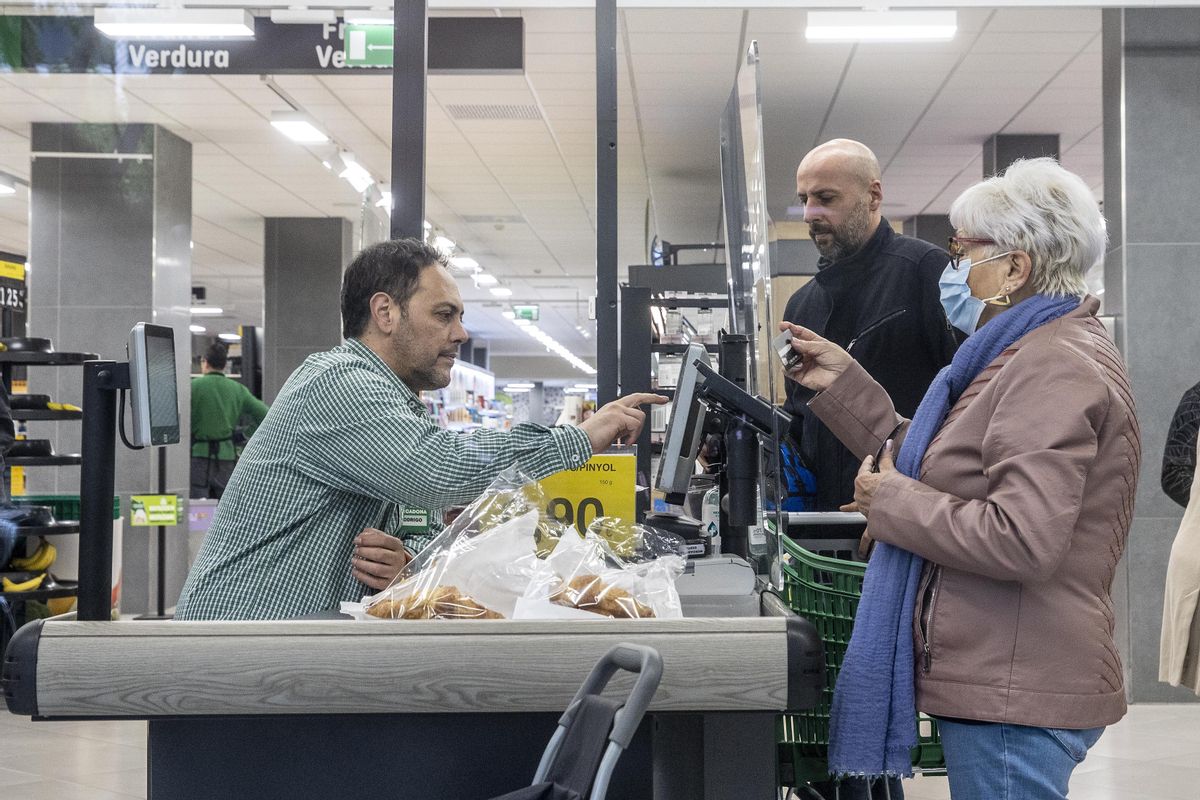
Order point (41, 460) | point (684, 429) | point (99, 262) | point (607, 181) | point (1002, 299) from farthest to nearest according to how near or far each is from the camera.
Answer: point (99, 262), point (41, 460), point (607, 181), point (684, 429), point (1002, 299)

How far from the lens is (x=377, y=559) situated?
76.4 inches

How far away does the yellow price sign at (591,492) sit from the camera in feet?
7.22

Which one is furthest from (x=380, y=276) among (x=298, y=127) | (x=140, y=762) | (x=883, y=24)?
(x=298, y=127)

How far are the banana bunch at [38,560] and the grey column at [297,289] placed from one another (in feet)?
21.5

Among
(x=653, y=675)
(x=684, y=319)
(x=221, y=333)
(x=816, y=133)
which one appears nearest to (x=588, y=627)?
(x=653, y=675)

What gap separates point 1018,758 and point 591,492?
88 centimetres

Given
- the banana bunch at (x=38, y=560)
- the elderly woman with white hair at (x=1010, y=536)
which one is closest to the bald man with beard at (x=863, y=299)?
the elderly woman with white hair at (x=1010, y=536)

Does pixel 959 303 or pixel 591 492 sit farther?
pixel 959 303

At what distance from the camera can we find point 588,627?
1.55 m

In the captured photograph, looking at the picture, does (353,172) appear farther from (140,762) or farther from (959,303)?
(959,303)

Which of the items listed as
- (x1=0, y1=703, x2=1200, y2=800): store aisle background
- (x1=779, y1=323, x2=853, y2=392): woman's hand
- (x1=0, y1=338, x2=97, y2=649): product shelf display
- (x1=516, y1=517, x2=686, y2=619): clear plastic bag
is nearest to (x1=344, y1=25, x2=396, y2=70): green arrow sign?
(x1=0, y1=338, x2=97, y2=649): product shelf display

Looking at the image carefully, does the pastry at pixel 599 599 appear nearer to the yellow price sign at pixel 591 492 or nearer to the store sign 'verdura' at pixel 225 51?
the yellow price sign at pixel 591 492

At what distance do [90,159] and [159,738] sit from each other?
8.48m

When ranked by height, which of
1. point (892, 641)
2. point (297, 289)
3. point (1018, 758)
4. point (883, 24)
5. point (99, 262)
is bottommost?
point (1018, 758)
